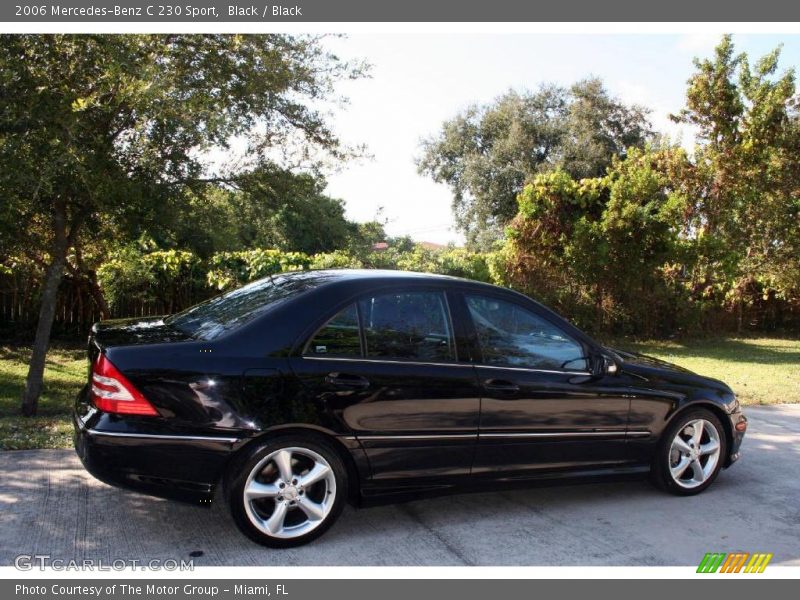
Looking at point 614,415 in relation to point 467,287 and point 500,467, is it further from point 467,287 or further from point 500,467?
point 467,287

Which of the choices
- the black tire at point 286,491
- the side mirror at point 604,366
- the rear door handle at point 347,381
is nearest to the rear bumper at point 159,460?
the black tire at point 286,491

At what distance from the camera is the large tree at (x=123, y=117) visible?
6.73 meters

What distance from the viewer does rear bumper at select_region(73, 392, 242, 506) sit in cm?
401

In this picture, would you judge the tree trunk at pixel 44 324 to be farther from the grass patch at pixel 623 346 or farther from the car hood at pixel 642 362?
the car hood at pixel 642 362

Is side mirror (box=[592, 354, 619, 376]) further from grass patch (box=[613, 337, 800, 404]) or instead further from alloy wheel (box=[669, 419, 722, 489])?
grass patch (box=[613, 337, 800, 404])

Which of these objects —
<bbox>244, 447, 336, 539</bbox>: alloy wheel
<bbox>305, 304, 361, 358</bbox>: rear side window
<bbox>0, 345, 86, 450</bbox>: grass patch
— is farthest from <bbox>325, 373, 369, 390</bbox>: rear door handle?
<bbox>0, 345, 86, 450</bbox>: grass patch

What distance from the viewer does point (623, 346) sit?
1661 centimetres

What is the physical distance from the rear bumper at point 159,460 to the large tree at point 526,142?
30054 millimetres

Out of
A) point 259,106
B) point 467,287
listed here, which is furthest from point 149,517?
point 259,106

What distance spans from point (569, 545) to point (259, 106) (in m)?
5.92

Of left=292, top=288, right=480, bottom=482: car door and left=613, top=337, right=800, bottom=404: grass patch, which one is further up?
left=292, top=288, right=480, bottom=482: car door

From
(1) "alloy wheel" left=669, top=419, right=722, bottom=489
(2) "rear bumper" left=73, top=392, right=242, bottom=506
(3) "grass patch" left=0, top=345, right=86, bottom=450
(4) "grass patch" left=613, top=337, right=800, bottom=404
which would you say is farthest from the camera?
(4) "grass patch" left=613, top=337, right=800, bottom=404

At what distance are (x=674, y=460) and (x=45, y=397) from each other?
794 cm

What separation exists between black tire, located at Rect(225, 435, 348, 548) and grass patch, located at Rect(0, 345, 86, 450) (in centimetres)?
271
